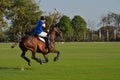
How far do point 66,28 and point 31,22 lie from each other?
1369cm

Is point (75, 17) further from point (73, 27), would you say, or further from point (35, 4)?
point (35, 4)

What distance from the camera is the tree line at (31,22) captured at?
348 ft

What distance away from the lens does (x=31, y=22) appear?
400 feet

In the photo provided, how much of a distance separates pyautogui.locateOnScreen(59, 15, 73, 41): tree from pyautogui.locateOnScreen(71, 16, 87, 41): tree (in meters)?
2.35

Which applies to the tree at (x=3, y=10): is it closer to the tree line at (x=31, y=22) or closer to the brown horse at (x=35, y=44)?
the tree line at (x=31, y=22)

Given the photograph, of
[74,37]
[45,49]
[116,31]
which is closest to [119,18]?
[116,31]

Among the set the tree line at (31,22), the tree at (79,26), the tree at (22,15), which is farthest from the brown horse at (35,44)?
the tree at (79,26)

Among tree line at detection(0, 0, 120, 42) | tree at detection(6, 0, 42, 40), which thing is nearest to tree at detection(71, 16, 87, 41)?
tree line at detection(0, 0, 120, 42)

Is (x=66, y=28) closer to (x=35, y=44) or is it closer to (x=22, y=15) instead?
(x=22, y=15)

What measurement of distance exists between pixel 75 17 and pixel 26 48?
122263 millimetres

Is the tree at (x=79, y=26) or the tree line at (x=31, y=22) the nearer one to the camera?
the tree line at (x=31, y=22)

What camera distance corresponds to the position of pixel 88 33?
138125 mm

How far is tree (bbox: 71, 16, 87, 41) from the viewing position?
130 m

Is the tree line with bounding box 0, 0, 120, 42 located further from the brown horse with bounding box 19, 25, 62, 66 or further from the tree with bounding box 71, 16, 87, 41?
the brown horse with bounding box 19, 25, 62, 66
